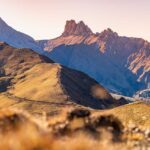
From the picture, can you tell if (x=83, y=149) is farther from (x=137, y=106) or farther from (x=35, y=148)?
(x=137, y=106)

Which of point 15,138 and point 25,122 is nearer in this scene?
point 15,138

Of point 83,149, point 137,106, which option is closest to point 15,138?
point 83,149

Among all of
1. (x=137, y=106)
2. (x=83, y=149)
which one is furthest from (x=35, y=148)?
(x=137, y=106)

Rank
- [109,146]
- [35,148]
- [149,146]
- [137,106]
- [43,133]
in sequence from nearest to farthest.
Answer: [35,148] < [43,133] < [109,146] < [149,146] < [137,106]

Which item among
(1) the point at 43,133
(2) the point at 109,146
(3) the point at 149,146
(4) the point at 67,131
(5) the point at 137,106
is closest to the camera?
(1) the point at 43,133

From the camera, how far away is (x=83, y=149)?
7.51 metres

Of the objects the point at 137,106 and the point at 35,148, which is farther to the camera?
the point at 137,106

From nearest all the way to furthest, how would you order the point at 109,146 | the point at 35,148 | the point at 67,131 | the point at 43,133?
the point at 35,148 < the point at 43,133 < the point at 109,146 < the point at 67,131

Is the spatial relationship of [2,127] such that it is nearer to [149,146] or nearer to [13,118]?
[13,118]

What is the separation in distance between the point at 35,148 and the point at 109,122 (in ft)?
24.9

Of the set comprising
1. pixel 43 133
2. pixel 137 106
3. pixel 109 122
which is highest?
pixel 43 133

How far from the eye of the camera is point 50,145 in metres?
7.53

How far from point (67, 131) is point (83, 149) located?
2.85 metres

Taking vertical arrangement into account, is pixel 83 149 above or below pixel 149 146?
above
